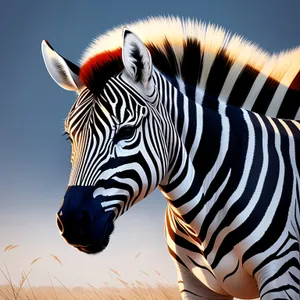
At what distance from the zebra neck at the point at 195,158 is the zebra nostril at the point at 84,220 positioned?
28 centimetres

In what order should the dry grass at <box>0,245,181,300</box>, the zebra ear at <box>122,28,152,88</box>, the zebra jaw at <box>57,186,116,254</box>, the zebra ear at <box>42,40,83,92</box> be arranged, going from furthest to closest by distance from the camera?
the dry grass at <box>0,245,181,300</box>
the zebra ear at <box>42,40,83,92</box>
the zebra ear at <box>122,28,152,88</box>
the zebra jaw at <box>57,186,116,254</box>

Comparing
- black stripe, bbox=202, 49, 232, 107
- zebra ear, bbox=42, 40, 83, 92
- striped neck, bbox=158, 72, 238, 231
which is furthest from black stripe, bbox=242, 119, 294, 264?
zebra ear, bbox=42, 40, 83, 92

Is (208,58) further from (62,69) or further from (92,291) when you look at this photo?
(92,291)

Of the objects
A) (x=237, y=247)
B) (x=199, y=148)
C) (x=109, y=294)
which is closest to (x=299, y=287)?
(x=237, y=247)

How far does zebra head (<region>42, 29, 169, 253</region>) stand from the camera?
1.25 meters

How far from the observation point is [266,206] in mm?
1420

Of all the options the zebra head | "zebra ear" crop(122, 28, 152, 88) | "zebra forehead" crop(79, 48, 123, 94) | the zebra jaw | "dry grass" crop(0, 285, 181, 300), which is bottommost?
"dry grass" crop(0, 285, 181, 300)

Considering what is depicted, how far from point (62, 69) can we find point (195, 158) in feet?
1.39

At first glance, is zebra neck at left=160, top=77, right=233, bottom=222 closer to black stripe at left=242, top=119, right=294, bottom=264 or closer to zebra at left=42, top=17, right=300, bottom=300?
zebra at left=42, top=17, right=300, bottom=300

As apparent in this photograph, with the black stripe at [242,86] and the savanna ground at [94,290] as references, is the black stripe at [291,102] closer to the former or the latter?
the black stripe at [242,86]

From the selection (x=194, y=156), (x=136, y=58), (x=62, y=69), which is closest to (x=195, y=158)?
(x=194, y=156)

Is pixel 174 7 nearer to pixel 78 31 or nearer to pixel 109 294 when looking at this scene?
pixel 78 31

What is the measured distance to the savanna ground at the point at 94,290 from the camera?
9.04 ft

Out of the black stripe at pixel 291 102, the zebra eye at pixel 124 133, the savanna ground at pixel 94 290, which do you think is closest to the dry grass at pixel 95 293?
the savanna ground at pixel 94 290
